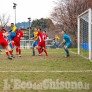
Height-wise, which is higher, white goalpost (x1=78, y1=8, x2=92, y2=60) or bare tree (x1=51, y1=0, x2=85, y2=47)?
bare tree (x1=51, y1=0, x2=85, y2=47)

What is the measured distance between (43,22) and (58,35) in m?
24.5

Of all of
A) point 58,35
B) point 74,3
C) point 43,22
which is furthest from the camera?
point 43,22

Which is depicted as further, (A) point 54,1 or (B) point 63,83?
(A) point 54,1

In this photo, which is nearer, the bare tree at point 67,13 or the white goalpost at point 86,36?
the white goalpost at point 86,36

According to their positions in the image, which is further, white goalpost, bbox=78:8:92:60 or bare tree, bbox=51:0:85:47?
bare tree, bbox=51:0:85:47

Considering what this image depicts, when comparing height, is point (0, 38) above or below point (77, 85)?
above

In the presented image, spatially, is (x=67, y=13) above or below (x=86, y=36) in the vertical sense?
above

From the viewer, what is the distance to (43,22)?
63688 millimetres

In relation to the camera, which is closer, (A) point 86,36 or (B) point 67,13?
(A) point 86,36

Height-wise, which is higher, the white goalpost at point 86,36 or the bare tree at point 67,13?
the bare tree at point 67,13

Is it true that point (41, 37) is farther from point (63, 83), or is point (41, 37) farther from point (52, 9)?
point (52, 9)

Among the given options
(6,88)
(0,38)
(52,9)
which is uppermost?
(52,9)

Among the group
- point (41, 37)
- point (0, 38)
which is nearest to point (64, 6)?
point (41, 37)

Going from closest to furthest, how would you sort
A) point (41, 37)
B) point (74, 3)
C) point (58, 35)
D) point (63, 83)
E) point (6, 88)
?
point (6, 88) < point (63, 83) < point (41, 37) < point (74, 3) < point (58, 35)
